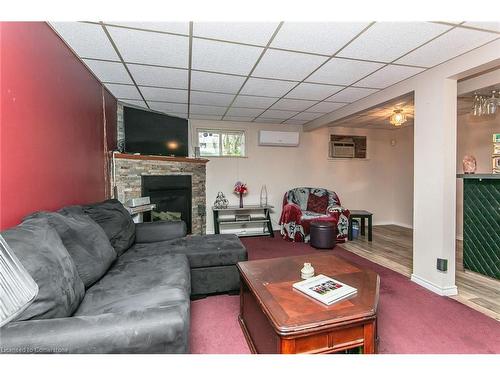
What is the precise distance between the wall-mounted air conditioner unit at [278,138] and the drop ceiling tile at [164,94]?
6.13 feet

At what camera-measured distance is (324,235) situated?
3826 mm

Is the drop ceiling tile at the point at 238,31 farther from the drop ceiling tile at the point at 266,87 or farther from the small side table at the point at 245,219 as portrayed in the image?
the small side table at the point at 245,219

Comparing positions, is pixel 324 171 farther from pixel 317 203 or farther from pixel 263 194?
pixel 263 194

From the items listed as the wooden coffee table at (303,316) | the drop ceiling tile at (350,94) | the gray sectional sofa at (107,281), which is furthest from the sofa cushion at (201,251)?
the drop ceiling tile at (350,94)

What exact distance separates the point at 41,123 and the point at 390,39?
271 centimetres

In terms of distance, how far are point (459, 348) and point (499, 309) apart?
0.88 meters

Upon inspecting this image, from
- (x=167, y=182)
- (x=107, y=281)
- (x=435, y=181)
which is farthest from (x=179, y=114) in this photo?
(x=435, y=181)

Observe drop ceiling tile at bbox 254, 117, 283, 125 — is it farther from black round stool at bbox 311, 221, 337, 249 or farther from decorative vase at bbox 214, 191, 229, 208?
black round stool at bbox 311, 221, 337, 249

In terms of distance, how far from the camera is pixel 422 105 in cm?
257

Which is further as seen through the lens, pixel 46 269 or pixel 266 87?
pixel 266 87

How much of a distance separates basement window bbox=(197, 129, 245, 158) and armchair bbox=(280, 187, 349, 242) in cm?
137

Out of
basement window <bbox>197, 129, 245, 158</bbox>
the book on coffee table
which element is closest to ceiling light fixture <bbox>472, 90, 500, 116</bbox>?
the book on coffee table
